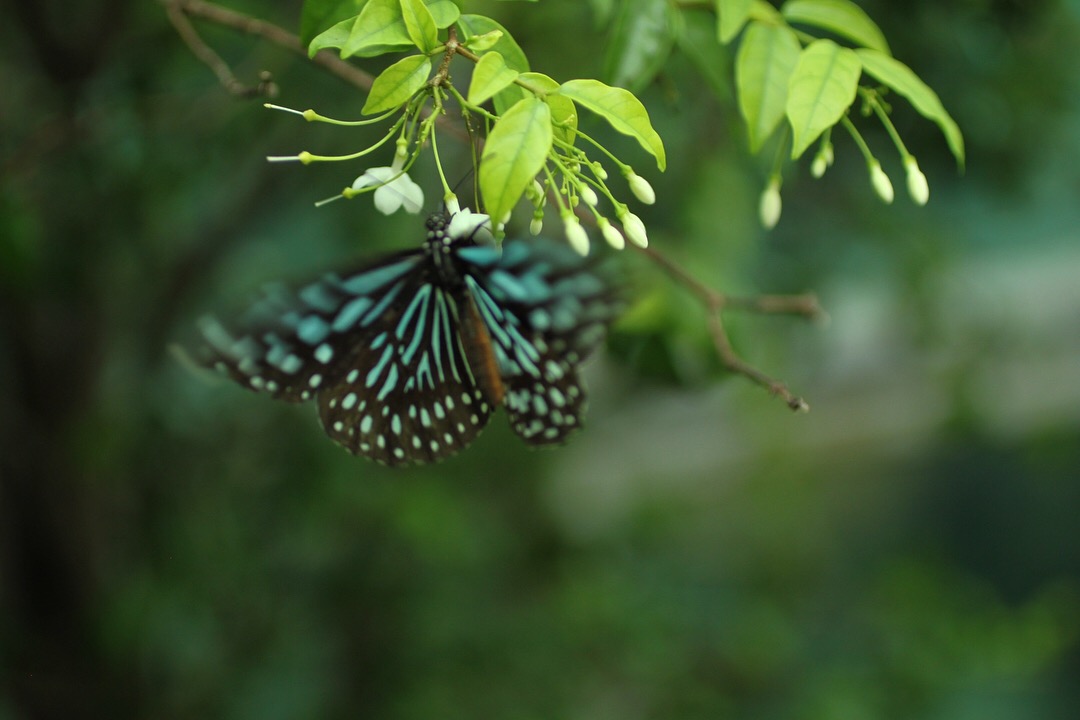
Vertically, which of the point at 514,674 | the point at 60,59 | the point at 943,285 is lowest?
the point at 514,674

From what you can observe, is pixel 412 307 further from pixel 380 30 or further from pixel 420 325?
pixel 380 30

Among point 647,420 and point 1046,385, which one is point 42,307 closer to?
point 647,420

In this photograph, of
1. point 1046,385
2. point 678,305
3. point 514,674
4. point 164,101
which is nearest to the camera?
point 678,305

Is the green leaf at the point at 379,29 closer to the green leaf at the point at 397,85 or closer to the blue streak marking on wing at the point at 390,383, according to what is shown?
the green leaf at the point at 397,85

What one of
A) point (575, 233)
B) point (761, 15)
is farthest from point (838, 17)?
point (575, 233)

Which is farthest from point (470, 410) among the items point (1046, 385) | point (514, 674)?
point (1046, 385)

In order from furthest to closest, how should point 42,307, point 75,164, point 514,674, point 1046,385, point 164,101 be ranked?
point 1046,385, point 514,674, point 42,307, point 75,164, point 164,101
